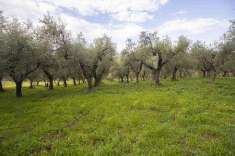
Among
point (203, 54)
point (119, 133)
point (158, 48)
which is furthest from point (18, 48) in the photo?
point (203, 54)

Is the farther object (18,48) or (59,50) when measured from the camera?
(59,50)

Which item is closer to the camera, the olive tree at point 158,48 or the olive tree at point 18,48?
the olive tree at point 18,48

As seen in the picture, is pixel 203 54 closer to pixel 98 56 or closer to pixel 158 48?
pixel 158 48

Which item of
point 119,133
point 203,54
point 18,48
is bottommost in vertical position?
point 119,133

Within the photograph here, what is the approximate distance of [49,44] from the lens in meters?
29.4

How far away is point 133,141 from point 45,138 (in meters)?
5.24

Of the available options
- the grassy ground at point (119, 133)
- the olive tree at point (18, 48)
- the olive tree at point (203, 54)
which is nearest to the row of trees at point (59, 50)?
the olive tree at point (18, 48)

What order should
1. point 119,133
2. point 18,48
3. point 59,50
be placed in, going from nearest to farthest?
point 119,133, point 18,48, point 59,50

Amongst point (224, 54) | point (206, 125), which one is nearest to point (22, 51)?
point (206, 125)

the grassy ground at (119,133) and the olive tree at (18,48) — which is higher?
the olive tree at (18,48)

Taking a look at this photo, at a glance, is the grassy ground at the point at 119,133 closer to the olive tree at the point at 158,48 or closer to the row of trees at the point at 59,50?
the row of trees at the point at 59,50

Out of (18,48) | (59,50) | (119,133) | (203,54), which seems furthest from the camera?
(203,54)

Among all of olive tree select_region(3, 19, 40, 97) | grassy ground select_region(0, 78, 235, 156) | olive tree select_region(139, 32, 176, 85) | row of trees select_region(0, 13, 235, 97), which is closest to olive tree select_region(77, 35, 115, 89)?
row of trees select_region(0, 13, 235, 97)

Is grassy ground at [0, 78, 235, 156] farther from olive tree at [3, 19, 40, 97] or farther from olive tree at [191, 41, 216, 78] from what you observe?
olive tree at [191, 41, 216, 78]
